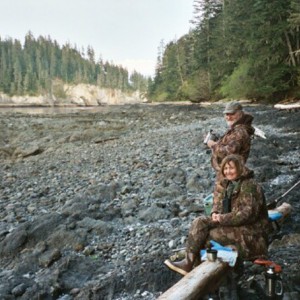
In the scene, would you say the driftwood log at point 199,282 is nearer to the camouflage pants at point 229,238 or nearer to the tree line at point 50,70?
the camouflage pants at point 229,238

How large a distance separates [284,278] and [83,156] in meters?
10.7

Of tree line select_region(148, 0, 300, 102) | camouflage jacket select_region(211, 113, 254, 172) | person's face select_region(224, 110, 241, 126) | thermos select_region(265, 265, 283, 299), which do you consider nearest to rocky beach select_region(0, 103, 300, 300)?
thermos select_region(265, 265, 283, 299)

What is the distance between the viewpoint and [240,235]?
396 centimetres

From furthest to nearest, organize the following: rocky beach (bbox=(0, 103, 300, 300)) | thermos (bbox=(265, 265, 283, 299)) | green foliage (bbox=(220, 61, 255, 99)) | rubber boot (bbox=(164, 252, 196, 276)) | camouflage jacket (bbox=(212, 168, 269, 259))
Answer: green foliage (bbox=(220, 61, 255, 99)) → rocky beach (bbox=(0, 103, 300, 300)) → rubber boot (bbox=(164, 252, 196, 276)) → camouflage jacket (bbox=(212, 168, 269, 259)) → thermos (bbox=(265, 265, 283, 299))

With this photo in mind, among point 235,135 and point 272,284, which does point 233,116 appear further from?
point 272,284

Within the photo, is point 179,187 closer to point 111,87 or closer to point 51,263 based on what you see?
point 51,263

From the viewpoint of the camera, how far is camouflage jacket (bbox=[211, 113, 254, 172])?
5.23 meters

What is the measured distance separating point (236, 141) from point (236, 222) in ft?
5.41

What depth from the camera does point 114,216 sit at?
695 cm

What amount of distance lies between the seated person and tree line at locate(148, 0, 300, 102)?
59.8 ft

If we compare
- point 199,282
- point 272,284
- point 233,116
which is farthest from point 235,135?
point 199,282

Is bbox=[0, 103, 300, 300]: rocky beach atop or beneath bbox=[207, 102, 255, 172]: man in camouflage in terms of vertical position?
beneath

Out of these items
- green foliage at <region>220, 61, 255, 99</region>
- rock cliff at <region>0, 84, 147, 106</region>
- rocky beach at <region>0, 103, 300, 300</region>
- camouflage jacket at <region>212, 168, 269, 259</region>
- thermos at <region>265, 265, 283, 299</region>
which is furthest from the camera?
rock cliff at <region>0, 84, 147, 106</region>

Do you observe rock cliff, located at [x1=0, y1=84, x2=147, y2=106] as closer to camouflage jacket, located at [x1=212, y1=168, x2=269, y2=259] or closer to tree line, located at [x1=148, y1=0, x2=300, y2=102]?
tree line, located at [x1=148, y1=0, x2=300, y2=102]
